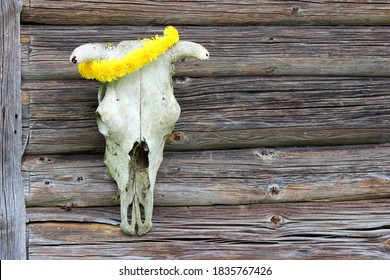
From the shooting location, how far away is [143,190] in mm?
2453

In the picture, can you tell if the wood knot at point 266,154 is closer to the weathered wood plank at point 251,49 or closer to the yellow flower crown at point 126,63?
the weathered wood plank at point 251,49

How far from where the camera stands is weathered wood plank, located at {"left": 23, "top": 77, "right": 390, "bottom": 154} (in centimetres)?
254

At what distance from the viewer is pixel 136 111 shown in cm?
238

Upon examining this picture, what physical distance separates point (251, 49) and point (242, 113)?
265 millimetres

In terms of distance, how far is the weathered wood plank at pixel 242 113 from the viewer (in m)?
2.54

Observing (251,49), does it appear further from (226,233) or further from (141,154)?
(226,233)

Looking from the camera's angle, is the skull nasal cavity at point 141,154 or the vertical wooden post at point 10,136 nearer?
the skull nasal cavity at point 141,154

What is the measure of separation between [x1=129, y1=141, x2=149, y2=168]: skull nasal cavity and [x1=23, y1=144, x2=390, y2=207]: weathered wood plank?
0.38ft

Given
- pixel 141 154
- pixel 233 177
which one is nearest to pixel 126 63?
pixel 141 154

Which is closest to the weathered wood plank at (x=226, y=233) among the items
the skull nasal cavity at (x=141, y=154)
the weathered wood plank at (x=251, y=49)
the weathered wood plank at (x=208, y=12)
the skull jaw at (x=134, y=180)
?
the skull jaw at (x=134, y=180)

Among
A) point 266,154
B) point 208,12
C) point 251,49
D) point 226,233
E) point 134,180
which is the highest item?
point 208,12

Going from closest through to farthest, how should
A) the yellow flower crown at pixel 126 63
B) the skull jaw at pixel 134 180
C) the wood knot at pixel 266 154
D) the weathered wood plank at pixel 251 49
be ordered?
1. the yellow flower crown at pixel 126 63
2. the skull jaw at pixel 134 180
3. the weathered wood plank at pixel 251 49
4. the wood knot at pixel 266 154

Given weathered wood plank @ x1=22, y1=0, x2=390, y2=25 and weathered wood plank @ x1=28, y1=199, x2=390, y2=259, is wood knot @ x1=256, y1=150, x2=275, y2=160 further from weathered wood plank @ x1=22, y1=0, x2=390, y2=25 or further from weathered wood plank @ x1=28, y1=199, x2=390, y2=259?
weathered wood plank @ x1=22, y1=0, x2=390, y2=25

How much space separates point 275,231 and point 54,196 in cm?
90
